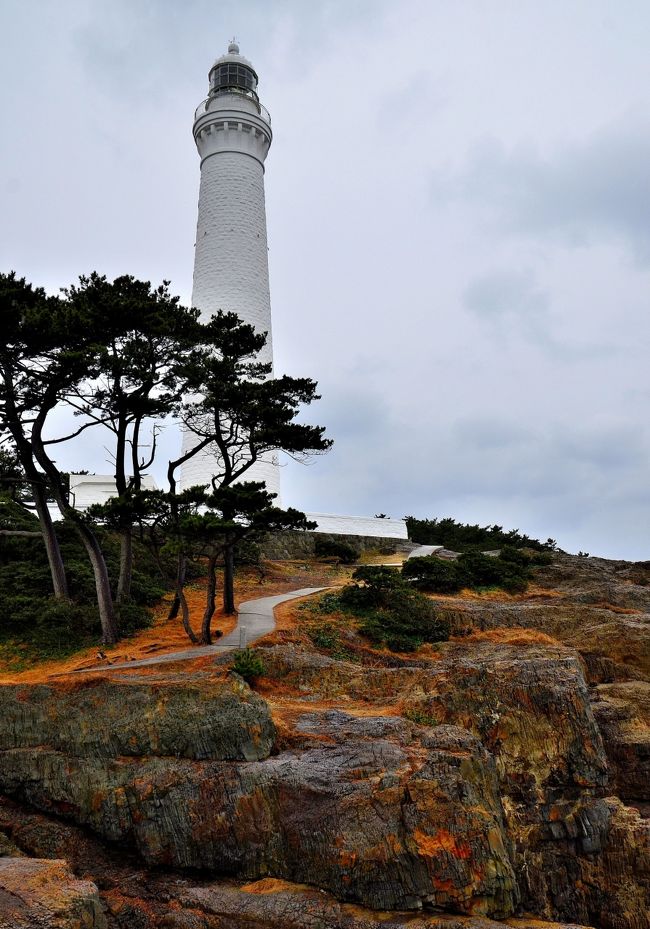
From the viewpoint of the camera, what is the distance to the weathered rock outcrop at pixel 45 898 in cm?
617

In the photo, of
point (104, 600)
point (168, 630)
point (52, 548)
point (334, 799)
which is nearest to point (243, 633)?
point (168, 630)

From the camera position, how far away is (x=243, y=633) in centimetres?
1553

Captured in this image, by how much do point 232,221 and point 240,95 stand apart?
287 inches

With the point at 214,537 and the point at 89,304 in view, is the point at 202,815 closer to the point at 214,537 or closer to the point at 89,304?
the point at 214,537

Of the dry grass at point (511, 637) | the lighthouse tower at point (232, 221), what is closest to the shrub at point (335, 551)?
the lighthouse tower at point (232, 221)

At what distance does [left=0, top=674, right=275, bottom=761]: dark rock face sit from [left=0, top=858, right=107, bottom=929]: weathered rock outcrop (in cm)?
272

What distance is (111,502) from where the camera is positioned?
53.7ft

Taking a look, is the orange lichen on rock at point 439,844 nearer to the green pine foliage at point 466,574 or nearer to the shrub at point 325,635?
the shrub at point 325,635

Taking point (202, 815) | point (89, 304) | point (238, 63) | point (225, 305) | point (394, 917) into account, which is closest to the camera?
point (394, 917)

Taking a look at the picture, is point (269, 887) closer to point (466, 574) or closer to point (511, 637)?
point (511, 637)

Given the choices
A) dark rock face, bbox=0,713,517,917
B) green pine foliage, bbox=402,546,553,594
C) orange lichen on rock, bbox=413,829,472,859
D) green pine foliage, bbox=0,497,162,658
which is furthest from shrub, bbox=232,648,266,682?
green pine foliage, bbox=402,546,553,594

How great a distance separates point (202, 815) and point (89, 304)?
1307 cm

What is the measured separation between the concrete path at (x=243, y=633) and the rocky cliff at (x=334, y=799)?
2276mm

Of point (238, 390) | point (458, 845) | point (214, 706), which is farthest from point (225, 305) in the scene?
point (458, 845)
